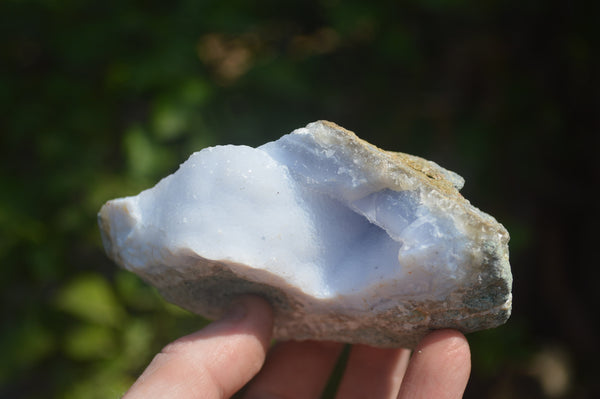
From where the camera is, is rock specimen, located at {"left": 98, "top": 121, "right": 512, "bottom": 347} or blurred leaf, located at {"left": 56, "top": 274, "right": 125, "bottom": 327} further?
blurred leaf, located at {"left": 56, "top": 274, "right": 125, "bottom": 327}

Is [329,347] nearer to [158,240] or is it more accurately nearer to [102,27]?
[158,240]

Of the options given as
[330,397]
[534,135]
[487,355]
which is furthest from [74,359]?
[534,135]

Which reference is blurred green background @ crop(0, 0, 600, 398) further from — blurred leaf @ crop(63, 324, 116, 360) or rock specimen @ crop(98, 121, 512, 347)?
rock specimen @ crop(98, 121, 512, 347)

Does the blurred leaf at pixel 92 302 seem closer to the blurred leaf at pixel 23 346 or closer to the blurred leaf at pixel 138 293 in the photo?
the blurred leaf at pixel 138 293

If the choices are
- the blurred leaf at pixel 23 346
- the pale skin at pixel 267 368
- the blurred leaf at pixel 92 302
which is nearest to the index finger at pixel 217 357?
the pale skin at pixel 267 368

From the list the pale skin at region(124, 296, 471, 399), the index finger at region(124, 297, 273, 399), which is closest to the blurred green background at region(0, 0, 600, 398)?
the pale skin at region(124, 296, 471, 399)

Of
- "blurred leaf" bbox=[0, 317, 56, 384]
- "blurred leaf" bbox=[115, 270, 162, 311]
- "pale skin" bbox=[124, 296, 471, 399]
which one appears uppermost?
"pale skin" bbox=[124, 296, 471, 399]
